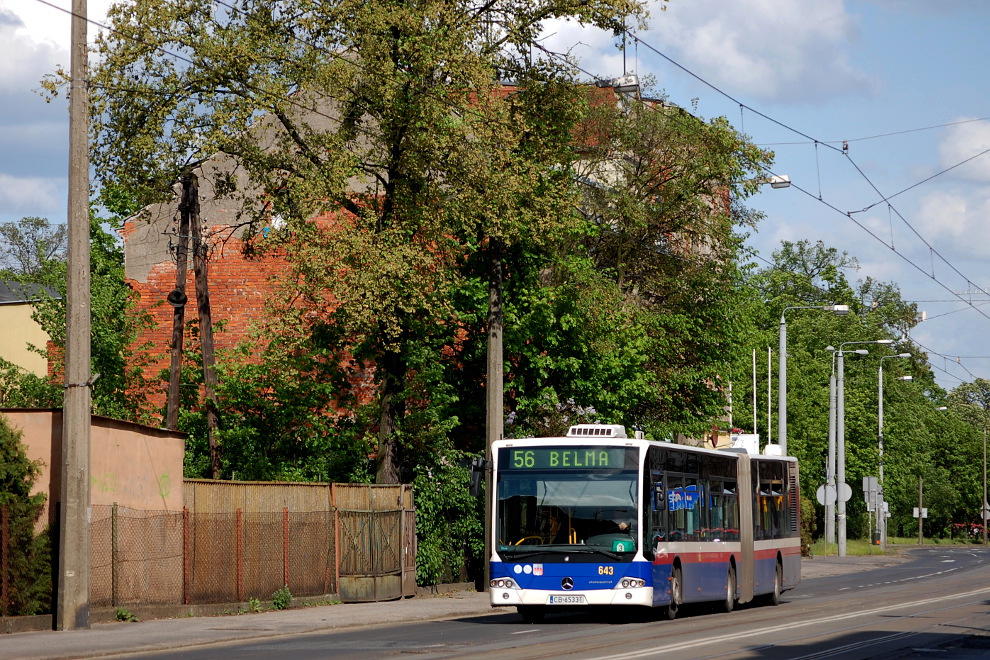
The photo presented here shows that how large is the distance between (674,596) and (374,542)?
23.8 ft

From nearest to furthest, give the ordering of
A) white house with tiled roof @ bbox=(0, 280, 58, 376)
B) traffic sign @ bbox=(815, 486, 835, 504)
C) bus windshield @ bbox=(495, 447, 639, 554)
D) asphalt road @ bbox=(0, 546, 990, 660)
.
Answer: asphalt road @ bbox=(0, 546, 990, 660), bus windshield @ bbox=(495, 447, 639, 554), traffic sign @ bbox=(815, 486, 835, 504), white house with tiled roof @ bbox=(0, 280, 58, 376)

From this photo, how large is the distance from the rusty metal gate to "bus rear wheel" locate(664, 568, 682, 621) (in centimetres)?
685

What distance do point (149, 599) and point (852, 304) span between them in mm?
77073

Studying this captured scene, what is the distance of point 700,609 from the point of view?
26.6 m

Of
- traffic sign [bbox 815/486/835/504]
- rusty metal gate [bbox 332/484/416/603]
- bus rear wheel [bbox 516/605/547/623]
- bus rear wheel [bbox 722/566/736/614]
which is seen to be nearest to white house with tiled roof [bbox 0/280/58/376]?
traffic sign [bbox 815/486/835/504]

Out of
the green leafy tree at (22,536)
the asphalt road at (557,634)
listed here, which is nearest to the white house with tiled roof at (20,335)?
the asphalt road at (557,634)

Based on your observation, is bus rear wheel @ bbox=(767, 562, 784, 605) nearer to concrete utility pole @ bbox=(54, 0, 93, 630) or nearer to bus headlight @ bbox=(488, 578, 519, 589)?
bus headlight @ bbox=(488, 578, 519, 589)

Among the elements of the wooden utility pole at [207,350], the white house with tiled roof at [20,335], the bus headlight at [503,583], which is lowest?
the bus headlight at [503,583]

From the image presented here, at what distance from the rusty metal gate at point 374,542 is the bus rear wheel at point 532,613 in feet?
Result: 17.8

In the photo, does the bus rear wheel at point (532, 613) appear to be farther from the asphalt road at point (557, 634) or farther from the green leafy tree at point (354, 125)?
the green leafy tree at point (354, 125)

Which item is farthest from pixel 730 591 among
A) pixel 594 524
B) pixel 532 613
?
pixel 594 524

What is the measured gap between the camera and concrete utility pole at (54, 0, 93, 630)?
19484 mm

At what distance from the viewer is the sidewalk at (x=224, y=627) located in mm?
16969

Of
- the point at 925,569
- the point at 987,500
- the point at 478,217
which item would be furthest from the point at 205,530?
the point at 987,500
